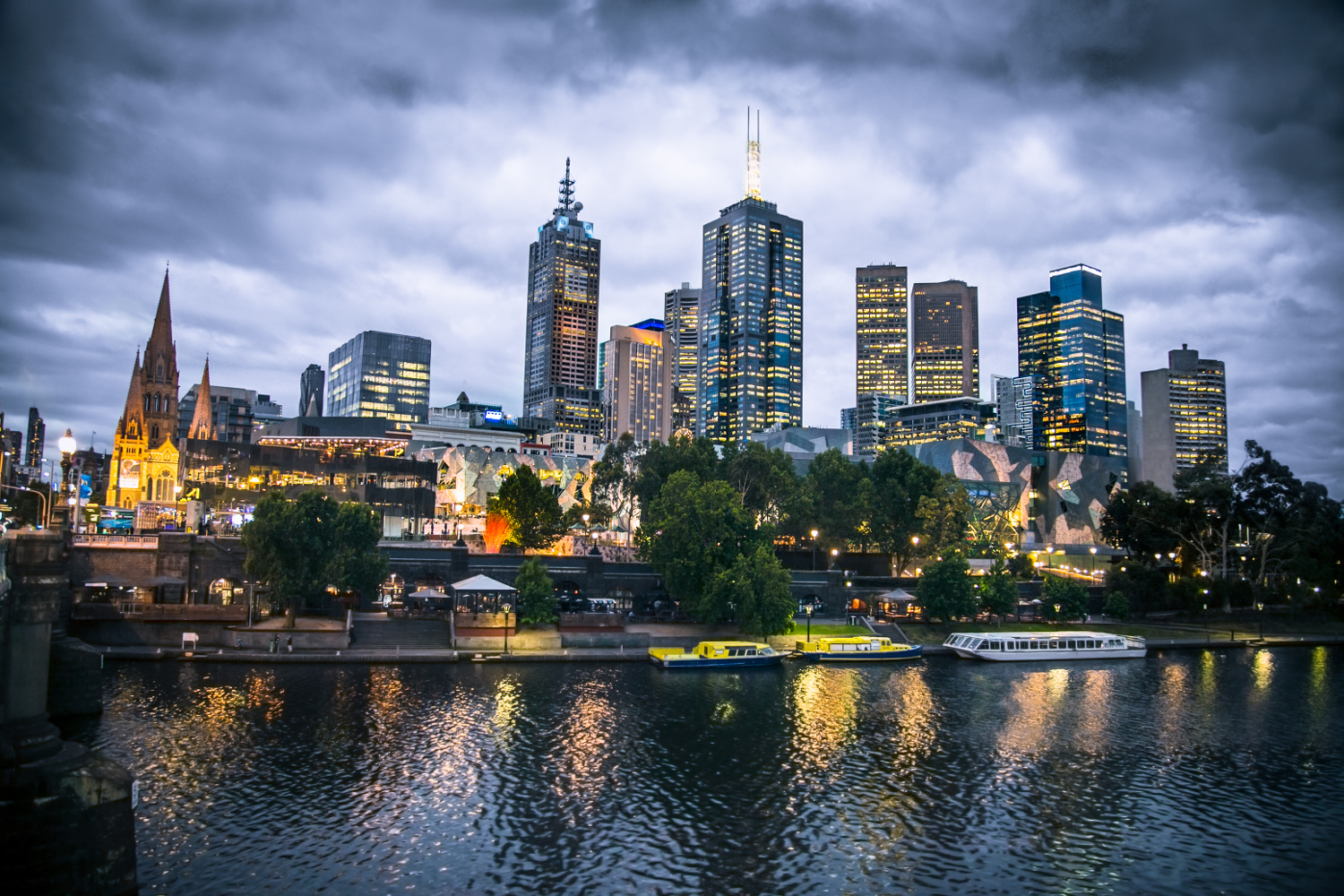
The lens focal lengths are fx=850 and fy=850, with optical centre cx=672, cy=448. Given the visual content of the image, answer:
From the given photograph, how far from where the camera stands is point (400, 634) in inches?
2638

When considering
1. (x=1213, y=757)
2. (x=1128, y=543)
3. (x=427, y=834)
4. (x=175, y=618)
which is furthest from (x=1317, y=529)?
(x=175, y=618)

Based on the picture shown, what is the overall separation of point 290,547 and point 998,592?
66.8 meters

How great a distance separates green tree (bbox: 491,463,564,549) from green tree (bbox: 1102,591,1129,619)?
6351 cm

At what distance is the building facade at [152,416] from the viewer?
547ft

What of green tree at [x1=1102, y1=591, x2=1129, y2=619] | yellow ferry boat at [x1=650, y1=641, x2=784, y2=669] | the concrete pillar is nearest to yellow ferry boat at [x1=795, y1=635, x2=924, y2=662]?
yellow ferry boat at [x1=650, y1=641, x2=784, y2=669]

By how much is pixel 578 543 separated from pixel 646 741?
2877 inches

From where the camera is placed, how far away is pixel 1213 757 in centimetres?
4412

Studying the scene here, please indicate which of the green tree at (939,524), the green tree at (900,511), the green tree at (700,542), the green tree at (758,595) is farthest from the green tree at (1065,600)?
the green tree at (758,595)

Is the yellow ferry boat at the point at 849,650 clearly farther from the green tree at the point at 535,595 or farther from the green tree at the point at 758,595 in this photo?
the green tree at the point at 535,595

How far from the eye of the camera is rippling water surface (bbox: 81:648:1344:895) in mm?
28688

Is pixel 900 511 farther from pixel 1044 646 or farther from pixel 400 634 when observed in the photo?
pixel 400 634

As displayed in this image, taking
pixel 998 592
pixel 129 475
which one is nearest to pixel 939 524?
pixel 998 592

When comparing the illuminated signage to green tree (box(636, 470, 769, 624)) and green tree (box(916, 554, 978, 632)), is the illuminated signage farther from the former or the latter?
green tree (box(916, 554, 978, 632))

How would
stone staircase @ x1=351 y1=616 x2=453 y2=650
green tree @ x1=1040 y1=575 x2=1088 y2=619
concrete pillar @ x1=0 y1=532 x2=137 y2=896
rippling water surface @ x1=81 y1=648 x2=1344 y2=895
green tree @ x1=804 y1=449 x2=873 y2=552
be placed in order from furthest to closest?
green tree @ x1=804 y1=449 x2=873 y2=552 < green tree @ x1=1040 y1=575 x2=1088 y2=619 < stone staircase @ x1=351 y1=616 x2=453 y2=650 < rippling water surface @ x1=81 y1=648 x2=1344 y2=895 < concrete pillar @ x1=0 y1=532 x2=137 y2=896
